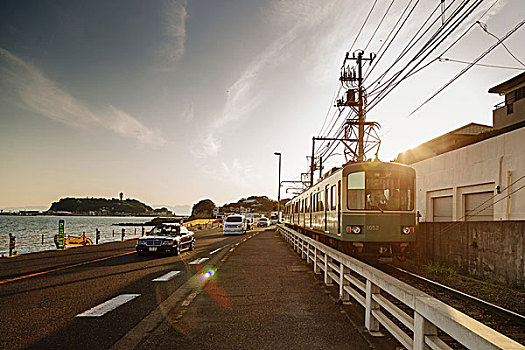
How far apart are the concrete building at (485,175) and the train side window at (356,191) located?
282 inches

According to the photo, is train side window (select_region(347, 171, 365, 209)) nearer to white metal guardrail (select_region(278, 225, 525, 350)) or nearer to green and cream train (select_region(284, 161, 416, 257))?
green and cream train (select_region(284, 161, 416, 257))

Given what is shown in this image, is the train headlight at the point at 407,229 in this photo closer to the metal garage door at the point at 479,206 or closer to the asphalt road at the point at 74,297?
the metal garage door at the point at 479,206

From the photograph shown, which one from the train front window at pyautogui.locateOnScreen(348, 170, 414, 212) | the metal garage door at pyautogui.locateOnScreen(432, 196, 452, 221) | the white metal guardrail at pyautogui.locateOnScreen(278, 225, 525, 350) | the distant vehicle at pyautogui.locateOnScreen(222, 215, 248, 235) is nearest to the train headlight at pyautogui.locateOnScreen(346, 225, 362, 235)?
the train front window at pyautogui.locateOnScreen(348, 170, 414, 212)

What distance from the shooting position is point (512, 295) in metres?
10.1

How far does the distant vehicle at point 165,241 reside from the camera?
17141 mm

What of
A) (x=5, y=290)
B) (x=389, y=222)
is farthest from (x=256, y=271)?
(x=5, y=290)

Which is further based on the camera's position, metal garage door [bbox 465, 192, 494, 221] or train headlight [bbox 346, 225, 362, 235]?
metal garage door [bbox 465, 192, 494, 221]

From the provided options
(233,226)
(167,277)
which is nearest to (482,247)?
(167,277)

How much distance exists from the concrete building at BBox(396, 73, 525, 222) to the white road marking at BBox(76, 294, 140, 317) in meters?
14.7

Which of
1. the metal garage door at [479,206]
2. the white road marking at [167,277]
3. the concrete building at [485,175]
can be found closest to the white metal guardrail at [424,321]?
the white road marking at [167,277]

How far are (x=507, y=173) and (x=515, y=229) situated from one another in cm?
610

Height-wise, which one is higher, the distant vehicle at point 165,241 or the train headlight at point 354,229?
the train headlight at point 354,229

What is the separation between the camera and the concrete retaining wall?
1117 centimetres

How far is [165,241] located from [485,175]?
14477 mm
